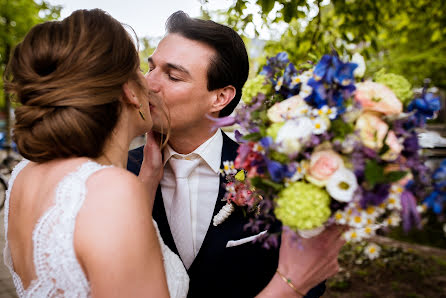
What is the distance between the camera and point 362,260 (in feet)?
17.9

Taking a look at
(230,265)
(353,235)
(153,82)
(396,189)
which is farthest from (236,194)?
(153,82)

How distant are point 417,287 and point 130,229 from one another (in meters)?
4.62

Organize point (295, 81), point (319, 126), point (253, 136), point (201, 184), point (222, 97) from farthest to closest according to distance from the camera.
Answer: point (222, 97) → point (201, 184) → point (295, 81) → point (253, 136) → point (319, 126)

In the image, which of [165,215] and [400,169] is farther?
[165,215]

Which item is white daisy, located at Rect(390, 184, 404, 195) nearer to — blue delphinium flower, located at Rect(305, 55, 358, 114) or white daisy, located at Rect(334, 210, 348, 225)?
white daisy, located at Rect(334, 210, 348, 225)

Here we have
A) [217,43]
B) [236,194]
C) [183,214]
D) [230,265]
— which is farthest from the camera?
[217,43]

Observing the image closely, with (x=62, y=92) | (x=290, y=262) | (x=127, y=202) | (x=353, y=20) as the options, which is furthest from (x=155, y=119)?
(x=353, y=20)

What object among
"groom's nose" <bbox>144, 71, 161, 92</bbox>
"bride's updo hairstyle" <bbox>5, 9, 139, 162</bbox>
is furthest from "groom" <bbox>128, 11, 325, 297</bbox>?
"bride's updo hairstyle" <bbox>5, 9, 139, 162</bbox>

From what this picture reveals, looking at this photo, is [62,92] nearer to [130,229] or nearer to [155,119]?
[130,229]

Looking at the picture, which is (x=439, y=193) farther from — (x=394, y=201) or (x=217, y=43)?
(x=217, y=43)

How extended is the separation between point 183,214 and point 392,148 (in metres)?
1.44

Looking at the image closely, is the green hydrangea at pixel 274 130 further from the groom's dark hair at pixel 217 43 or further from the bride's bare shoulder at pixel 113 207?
the groom's dark hair at pixel 217 43

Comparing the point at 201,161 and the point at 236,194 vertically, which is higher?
the point at 236,194

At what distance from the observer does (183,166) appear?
245cm
